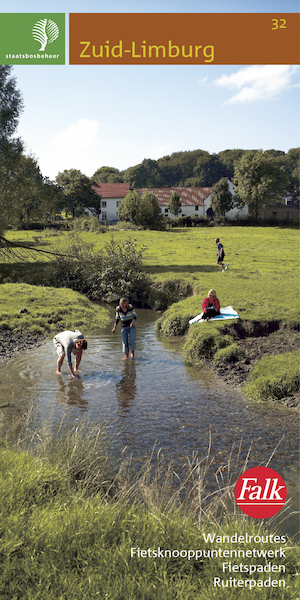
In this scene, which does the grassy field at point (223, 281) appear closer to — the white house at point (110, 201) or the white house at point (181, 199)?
the white house at point (181, 199)

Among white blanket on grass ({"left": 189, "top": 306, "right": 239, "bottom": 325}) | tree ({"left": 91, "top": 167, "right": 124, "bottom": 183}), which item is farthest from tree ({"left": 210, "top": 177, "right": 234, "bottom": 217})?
white blanket on grass ({"left": 189, "top": 306, "right": 239, "bottom": 325})

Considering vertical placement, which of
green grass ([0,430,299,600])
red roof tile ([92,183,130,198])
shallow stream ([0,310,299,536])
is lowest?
shallow stream ([0,310,299,536])

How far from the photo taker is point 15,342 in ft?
60.6

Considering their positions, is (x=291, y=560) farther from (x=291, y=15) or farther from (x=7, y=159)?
(x=7, y=159)

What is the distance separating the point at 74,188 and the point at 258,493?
88857 millimetres

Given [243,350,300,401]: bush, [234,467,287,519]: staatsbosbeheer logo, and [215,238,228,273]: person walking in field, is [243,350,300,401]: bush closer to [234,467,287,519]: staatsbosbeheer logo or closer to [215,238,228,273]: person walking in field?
[234,467,287,519]: staatsbosbeheer logo

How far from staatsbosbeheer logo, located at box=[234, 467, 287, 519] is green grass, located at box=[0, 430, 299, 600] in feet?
0.76

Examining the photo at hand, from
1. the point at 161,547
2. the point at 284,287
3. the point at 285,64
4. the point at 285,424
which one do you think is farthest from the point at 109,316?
the point at 161,547

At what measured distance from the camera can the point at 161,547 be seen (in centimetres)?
476

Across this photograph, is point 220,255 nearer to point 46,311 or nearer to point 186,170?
point 46,311

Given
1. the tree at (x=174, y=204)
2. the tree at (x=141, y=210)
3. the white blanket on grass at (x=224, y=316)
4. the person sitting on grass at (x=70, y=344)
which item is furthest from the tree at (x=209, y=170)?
the person sitting on grass at (x=70, y=344)

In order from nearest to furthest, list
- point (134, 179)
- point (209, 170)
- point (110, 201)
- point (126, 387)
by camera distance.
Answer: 1. point (126, 387)
2. point (110, 201)
3. point (209, 170)
4. point (134, 179)

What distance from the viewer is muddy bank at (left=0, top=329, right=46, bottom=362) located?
16928 mm

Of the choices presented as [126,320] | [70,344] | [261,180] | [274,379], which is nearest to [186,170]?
[261,180]
